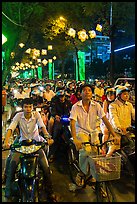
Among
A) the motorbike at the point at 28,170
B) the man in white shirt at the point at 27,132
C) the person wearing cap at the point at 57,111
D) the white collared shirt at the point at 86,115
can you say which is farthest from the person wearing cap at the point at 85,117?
the person wearing cap at the point at 57,111

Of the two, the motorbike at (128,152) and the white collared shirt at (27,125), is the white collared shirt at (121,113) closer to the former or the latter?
the motorbike at (128,152)

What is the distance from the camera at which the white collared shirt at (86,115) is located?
496 cm

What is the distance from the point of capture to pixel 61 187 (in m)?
5.52

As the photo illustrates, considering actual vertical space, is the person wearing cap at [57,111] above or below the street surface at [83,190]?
above

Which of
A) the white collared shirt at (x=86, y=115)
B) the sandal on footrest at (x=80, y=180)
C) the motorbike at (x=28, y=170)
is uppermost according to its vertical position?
the white collared shirt at (x=86, y=115)

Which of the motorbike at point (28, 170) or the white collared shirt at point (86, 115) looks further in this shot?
the white collared shirt at point (86, 115)

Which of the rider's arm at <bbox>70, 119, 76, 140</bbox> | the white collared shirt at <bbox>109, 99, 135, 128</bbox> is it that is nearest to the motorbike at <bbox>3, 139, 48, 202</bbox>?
the rider's arm at <bbox>70, 119, 76, 140</bbox>

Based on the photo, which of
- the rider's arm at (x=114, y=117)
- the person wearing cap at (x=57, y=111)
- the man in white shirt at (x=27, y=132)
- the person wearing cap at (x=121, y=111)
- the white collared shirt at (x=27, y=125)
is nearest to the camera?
the man in white shirt at (x=27, y=132)

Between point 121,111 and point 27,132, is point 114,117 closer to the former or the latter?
point 121,111

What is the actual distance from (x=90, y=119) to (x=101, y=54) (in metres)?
56.3

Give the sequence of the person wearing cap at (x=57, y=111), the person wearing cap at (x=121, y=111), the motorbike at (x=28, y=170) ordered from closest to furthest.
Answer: the motorbike at (x=28, y=170) → the person wearing cap at (x=121, y=111) → the person wearing cap at (x=57, y=111)

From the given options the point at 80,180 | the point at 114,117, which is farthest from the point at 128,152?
the point at 80,180

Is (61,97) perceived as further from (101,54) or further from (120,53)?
(101,54)

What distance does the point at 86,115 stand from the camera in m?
4.97
